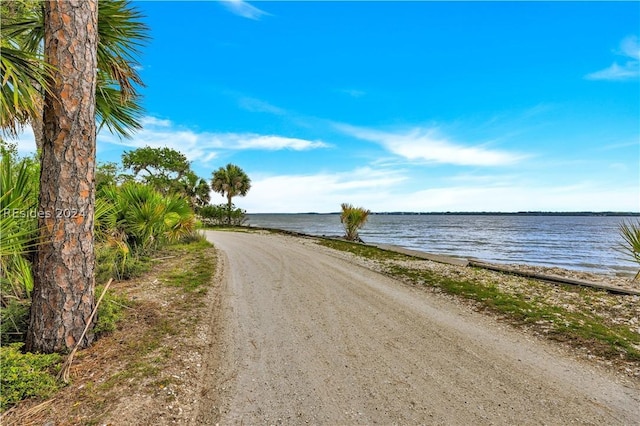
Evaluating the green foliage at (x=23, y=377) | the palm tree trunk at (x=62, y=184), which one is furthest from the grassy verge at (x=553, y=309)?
the palm tree trunk at (x=62, y=184)

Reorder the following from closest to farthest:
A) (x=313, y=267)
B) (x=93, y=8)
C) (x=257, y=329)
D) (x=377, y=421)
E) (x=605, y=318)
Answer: (x=377, y=421) < (x=93, y=8) < (x=257, y=329) < (x=605, y=318) < (x=313, y=267)

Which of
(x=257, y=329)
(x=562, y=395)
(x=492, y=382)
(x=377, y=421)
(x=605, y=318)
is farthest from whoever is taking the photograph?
(x=605, y=318)

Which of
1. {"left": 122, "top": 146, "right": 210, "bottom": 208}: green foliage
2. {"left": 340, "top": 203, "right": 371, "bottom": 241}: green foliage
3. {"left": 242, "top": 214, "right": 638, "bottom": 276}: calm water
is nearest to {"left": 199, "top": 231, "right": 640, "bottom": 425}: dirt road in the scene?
{"left": 242, "top": 214, "right": 638, "bottom": 276}: calm water

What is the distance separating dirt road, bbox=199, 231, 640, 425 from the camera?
9.37 ft

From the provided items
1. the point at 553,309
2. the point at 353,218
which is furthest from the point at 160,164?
the point at 553,309

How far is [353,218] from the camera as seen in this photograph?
20688 millimetres

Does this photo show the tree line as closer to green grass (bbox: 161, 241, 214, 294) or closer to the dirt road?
the dirt road

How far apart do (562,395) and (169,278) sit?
7841 mm

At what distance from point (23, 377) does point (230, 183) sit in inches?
1519

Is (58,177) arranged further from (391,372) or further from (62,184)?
(391,372)

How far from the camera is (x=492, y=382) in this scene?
3.38 meters

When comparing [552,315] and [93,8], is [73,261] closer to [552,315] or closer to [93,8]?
[93,8]

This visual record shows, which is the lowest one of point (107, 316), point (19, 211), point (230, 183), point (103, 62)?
point (107, 316)

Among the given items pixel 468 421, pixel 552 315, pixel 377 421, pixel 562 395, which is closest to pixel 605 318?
Result: pixel 552 315
